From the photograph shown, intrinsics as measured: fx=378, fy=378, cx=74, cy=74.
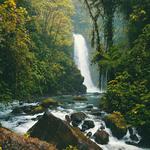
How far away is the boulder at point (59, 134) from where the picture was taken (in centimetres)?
1190

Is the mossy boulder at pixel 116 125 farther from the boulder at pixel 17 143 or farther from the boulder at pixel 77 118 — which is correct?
the boulder at pixel 17 143

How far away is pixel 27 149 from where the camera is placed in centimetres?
794

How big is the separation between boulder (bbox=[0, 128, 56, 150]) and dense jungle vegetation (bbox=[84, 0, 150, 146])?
4652 millimetres

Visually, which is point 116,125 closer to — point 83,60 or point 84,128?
point 84,128

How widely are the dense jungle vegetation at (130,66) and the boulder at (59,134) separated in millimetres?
1829

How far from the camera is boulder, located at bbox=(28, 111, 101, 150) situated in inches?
468

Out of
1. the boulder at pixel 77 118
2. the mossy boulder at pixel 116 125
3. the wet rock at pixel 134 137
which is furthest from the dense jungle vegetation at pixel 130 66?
the boulder at pixel 77 118

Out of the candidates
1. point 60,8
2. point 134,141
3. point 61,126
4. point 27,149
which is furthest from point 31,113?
point 60,8

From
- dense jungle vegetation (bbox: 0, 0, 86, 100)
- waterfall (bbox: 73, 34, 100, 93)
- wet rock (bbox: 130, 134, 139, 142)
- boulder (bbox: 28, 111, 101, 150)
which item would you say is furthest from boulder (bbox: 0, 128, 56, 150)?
waterfall (bbox: 73, 34, 100, 93)

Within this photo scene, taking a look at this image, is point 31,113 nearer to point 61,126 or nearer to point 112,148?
point 112,148

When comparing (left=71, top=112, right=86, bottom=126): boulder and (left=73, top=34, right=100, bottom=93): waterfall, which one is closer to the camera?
(left=71, top=112, right=86, bottom=126): boulder

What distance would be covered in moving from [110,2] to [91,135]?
22.5 ft

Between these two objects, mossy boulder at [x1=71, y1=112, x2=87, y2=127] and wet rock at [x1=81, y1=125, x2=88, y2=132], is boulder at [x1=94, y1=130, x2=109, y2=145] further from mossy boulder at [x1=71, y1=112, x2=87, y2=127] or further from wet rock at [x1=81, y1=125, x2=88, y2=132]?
mossy boulder at [x1=71, y1=112, x2=87, y2=127]

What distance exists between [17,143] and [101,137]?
823cm
